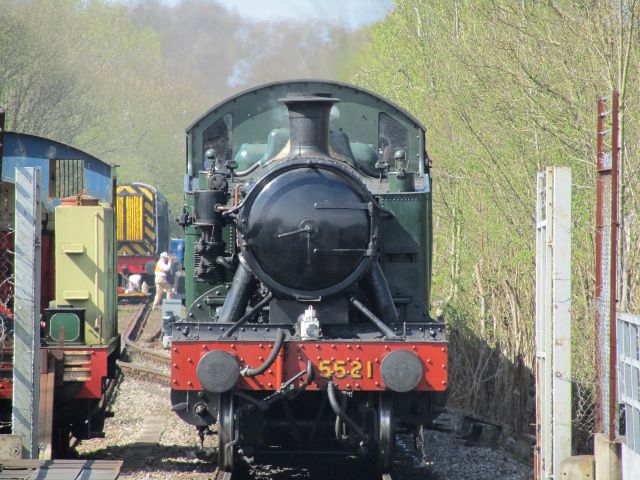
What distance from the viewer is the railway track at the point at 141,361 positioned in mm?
13664

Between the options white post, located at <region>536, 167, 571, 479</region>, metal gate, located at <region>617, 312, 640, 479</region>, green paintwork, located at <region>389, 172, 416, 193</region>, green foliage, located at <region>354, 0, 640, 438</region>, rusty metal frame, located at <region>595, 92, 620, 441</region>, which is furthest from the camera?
green foliage, located at <region>354, 0, 640, 438</region>

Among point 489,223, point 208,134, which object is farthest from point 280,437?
point 489,223

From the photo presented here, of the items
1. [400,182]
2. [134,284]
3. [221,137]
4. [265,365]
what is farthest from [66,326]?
[134,284]

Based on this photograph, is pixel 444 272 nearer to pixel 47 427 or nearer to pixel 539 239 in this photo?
pixel 539 239

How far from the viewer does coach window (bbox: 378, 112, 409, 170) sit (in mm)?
8930

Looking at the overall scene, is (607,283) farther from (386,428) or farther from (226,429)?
(226,429)

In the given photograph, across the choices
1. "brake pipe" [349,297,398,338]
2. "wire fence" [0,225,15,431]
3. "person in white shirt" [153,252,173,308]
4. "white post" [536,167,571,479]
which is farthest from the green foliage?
"person in white shirt" [153,252,173,308]

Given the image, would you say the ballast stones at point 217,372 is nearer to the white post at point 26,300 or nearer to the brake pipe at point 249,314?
the brake pipe at point 249,314

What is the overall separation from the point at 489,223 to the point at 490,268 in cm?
63

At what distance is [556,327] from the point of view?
722 cm

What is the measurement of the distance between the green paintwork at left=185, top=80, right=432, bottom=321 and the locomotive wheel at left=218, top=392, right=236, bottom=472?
1.43 m

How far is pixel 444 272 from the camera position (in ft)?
49.8

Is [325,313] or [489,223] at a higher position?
[489,223]

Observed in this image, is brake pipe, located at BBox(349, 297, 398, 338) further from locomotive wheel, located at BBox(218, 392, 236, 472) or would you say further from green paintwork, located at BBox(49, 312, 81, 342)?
green paintwork, located at BBox(49, 312, 81, 342)
